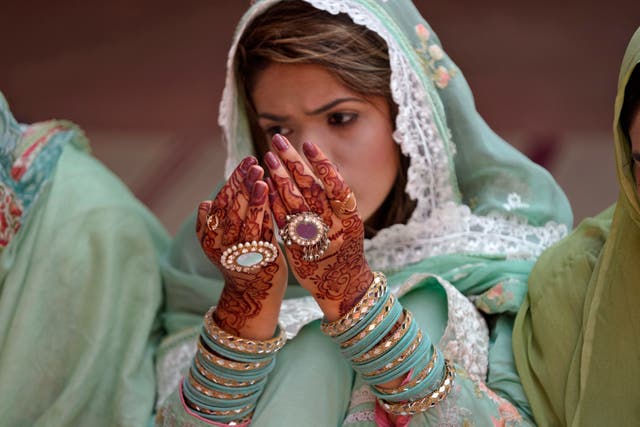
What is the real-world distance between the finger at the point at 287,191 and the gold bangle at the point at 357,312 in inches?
5.9

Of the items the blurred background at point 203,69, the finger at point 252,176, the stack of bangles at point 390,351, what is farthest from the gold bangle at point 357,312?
the blurred background at point 203,69

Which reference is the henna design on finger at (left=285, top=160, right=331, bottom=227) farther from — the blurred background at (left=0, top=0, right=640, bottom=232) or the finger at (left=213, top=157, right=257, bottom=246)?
the blurred background at (left=0, top=0, right=640, bottom=232)

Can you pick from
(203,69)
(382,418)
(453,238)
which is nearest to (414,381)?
(382,418)

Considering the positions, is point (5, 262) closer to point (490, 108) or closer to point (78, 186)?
point (78, 186)

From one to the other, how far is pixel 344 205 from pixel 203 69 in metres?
3.49

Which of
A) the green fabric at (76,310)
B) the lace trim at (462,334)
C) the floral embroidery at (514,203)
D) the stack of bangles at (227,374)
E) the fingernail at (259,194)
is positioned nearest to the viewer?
the fingernail at (259,194)

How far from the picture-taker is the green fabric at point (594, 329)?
1383mm

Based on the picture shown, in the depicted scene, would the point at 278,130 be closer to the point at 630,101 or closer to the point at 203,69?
the point at 630,101

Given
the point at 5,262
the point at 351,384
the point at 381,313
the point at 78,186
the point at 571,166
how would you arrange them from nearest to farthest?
the point at 381,313, the point at 351,384, the point at 5,262, the point at 78,186, the point at 571,166

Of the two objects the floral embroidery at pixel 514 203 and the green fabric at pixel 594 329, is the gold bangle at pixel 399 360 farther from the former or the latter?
the floral embroidery at pixel 514 203

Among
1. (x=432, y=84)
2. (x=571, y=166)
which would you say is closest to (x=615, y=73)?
(x=571, y=166)

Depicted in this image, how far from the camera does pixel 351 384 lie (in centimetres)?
147

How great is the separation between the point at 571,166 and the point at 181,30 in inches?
74.4

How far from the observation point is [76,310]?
67.1 inches
